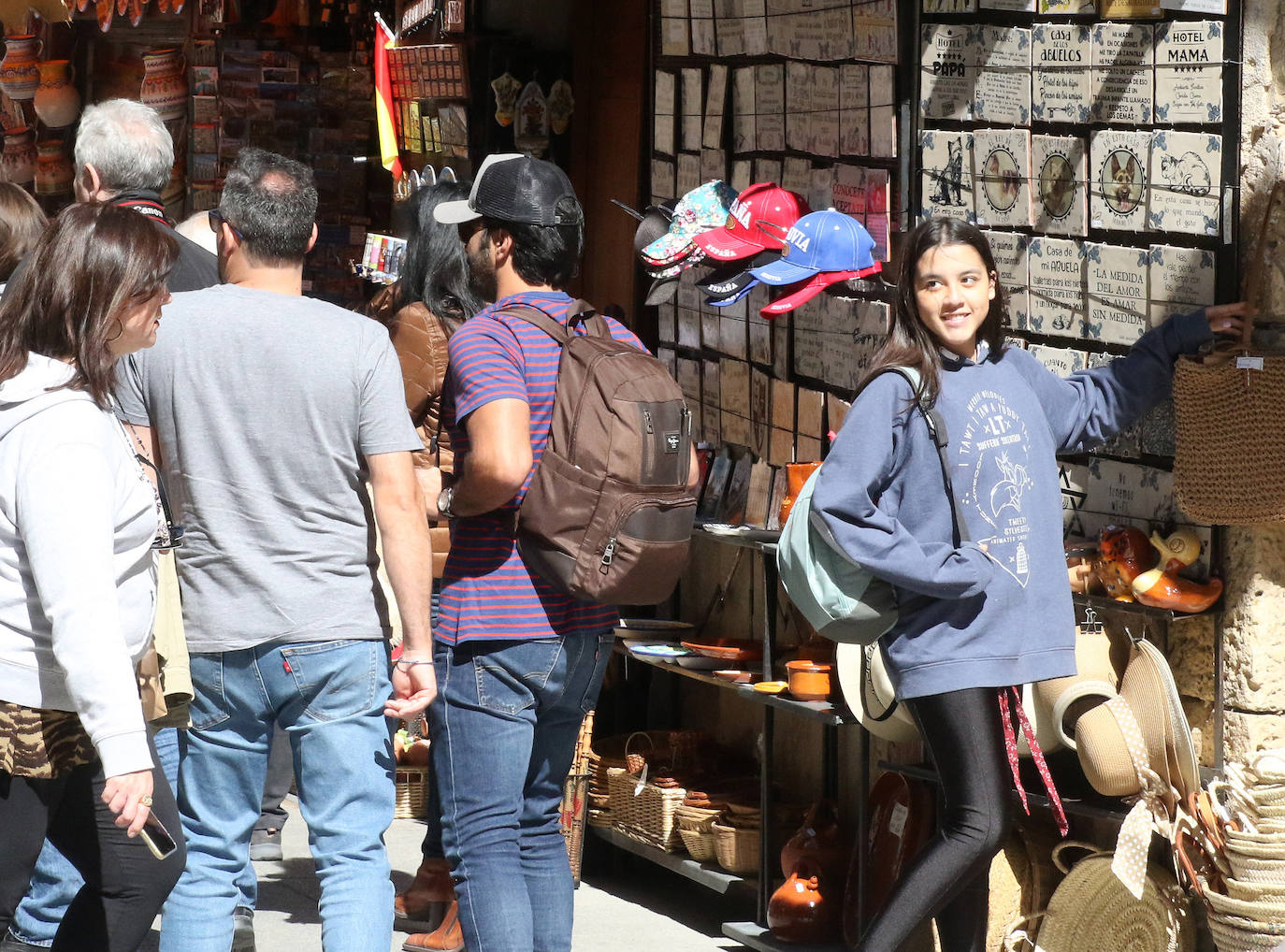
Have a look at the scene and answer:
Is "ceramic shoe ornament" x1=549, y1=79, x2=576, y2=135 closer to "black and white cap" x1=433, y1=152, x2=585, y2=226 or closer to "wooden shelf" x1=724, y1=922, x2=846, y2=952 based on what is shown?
"black and white cap" x1=433, y1=152, x2=585, y2=226

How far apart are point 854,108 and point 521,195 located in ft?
4.72

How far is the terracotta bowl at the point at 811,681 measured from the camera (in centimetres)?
414

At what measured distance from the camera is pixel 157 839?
2.84m

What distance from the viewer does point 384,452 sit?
3178 mm

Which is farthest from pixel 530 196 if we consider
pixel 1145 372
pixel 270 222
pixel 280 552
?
pixel 1145 372

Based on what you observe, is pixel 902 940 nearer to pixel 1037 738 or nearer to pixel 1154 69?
pixel 1037 738

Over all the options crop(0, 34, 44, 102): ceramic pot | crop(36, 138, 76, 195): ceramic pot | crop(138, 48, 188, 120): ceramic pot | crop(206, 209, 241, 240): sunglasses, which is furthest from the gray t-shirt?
crop(36, 138, 76, 195): ceramic pot

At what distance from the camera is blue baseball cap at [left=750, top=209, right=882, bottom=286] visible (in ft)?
13.7

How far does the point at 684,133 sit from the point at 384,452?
2.42 meters

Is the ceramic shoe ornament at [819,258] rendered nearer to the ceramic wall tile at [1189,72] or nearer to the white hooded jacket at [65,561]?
the ceramic wall tile at [1189,72]

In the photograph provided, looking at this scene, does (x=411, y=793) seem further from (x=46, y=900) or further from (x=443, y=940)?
(x=46, y=900)

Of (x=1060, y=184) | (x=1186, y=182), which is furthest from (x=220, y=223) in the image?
(x=1186, y=182)

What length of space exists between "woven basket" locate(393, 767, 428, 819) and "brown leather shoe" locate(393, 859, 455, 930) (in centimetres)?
100

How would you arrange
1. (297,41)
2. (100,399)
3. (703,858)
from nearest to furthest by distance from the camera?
(100,399)
(703,858)
(297,41)
